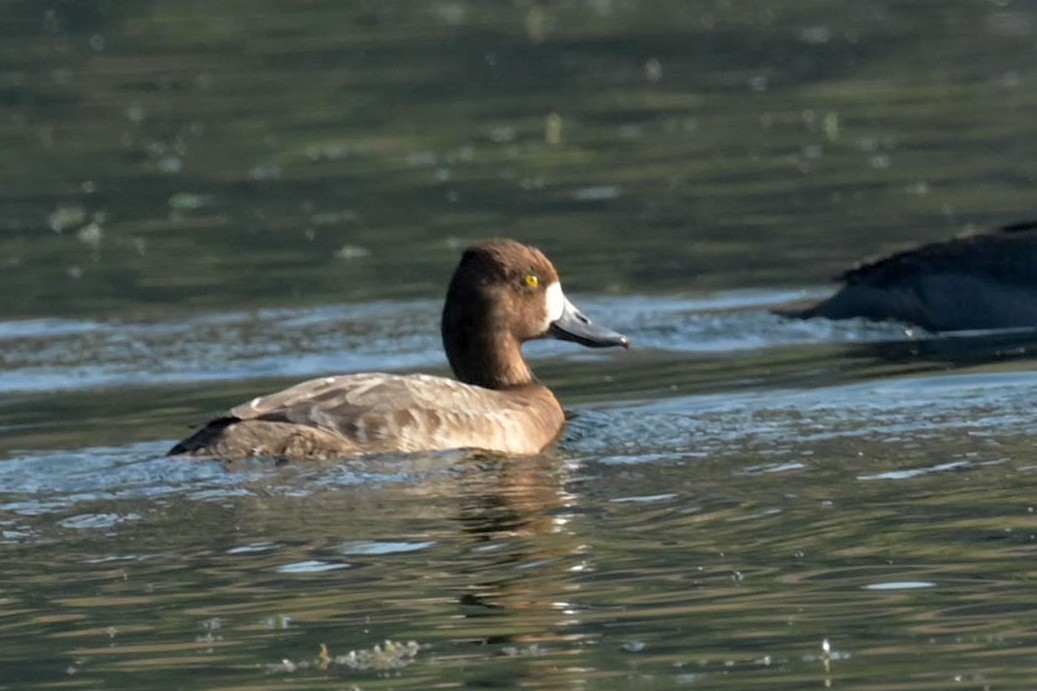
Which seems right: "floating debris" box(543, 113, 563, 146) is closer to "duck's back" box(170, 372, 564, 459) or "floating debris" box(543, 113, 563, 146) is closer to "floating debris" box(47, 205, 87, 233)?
"floating debris" box(47, 205, 87, 233)

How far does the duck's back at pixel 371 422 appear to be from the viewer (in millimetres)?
11930

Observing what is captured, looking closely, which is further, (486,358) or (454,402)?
(486,358)

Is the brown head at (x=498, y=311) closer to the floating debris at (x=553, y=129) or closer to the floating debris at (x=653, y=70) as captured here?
the floating debris at (x=553, y=129)

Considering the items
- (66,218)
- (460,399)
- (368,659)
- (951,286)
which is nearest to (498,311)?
(460,399)

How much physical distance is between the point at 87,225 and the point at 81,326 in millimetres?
5213

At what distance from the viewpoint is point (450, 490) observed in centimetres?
1149

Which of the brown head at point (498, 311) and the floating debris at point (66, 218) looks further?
the floating debris at point (66, 218)

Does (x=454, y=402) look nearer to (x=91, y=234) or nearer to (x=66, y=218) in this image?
(x=91, y=234)

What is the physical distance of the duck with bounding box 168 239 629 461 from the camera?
12.0m

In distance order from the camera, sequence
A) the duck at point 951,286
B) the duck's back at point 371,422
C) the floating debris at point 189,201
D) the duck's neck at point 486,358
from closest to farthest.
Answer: the duck's back at point 371,422
the duck's neck at point 486,358
the duck at point 951,286
the floating debris at point 189,201

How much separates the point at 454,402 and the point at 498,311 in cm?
99

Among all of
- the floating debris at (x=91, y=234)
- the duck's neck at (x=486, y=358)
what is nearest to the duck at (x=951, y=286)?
the duck's neck at (x=486, y=358)

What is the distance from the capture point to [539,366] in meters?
16.0

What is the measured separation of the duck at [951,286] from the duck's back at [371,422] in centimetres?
367
